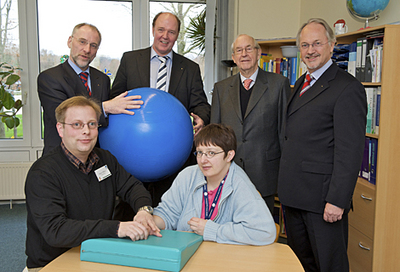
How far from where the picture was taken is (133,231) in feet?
4.41

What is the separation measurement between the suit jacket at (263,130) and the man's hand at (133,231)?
1.07 m

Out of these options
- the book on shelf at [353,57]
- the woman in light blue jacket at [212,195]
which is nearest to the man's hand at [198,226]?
the woman in light blue jacket at [212,195]

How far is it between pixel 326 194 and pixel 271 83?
800mm

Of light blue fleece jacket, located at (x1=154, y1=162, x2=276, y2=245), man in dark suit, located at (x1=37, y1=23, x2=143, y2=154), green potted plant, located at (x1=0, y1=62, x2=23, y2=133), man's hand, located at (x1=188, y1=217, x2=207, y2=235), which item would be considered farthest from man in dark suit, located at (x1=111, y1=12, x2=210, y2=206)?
green potted plant, located at (x1=0, y1=62, x2=23, y2=133)

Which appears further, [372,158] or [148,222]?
[372,158]

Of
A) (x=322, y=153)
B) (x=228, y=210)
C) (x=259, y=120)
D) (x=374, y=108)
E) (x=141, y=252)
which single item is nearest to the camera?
(x=141, y=252)

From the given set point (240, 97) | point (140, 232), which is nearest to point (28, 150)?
point (240, 97)

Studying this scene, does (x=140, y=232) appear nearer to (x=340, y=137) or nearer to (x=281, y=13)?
(x=340, y=137)

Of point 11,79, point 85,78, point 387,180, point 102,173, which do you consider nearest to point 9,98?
point 11,79

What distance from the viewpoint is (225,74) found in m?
4.29

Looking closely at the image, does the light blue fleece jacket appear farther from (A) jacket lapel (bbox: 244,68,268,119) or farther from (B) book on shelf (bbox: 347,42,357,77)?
(B) book on shelf (bbox: 347,42,357,77)

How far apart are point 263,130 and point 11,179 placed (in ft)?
11.2

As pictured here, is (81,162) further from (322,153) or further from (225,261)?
(322,153)

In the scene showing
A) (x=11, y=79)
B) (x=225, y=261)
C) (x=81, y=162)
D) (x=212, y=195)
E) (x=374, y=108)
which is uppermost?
(x=11, y=79)
